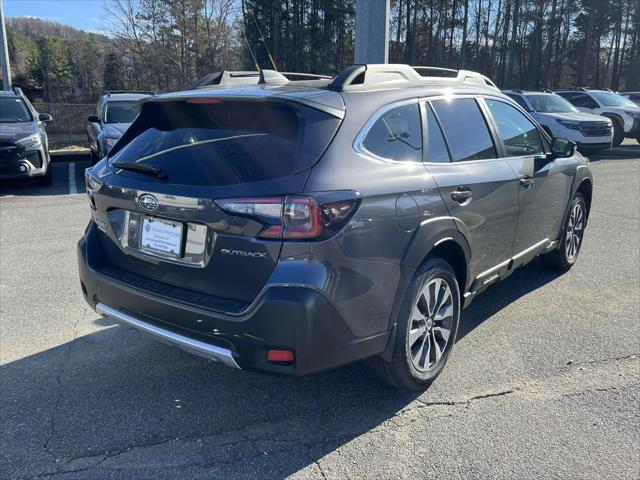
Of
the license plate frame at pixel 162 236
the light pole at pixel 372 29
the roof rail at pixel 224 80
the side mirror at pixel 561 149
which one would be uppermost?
the light pole at pixel 372 29

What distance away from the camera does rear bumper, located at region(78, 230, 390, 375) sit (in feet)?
8.34

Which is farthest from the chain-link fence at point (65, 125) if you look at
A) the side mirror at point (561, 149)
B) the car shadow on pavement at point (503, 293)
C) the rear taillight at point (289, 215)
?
the rear taillight at point (289, 215)

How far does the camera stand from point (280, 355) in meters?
2.60

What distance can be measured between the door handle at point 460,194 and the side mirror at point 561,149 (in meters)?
1.81

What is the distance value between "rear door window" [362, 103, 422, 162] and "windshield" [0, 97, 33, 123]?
9.84 m

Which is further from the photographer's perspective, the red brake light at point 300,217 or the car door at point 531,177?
the car door at point 531,177

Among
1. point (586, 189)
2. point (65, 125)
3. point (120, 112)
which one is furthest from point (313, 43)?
point (586, 189)

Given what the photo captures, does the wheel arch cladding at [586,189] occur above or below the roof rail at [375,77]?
below

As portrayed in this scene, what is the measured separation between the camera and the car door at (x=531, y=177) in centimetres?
428

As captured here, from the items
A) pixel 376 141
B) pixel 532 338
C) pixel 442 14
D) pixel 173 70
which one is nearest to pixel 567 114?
pixel 532 338

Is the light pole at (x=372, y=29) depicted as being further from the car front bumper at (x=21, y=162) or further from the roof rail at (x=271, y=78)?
the roof rail at (x=271, y=78)

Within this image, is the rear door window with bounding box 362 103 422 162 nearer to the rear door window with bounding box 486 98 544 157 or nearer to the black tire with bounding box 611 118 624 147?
the rear door window with bounding box 486 98 544 157

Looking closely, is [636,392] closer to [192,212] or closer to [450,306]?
Result: [450,306]

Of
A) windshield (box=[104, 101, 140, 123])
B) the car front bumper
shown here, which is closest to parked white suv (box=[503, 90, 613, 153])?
windshield (box=[104, 101, 140, 123])
